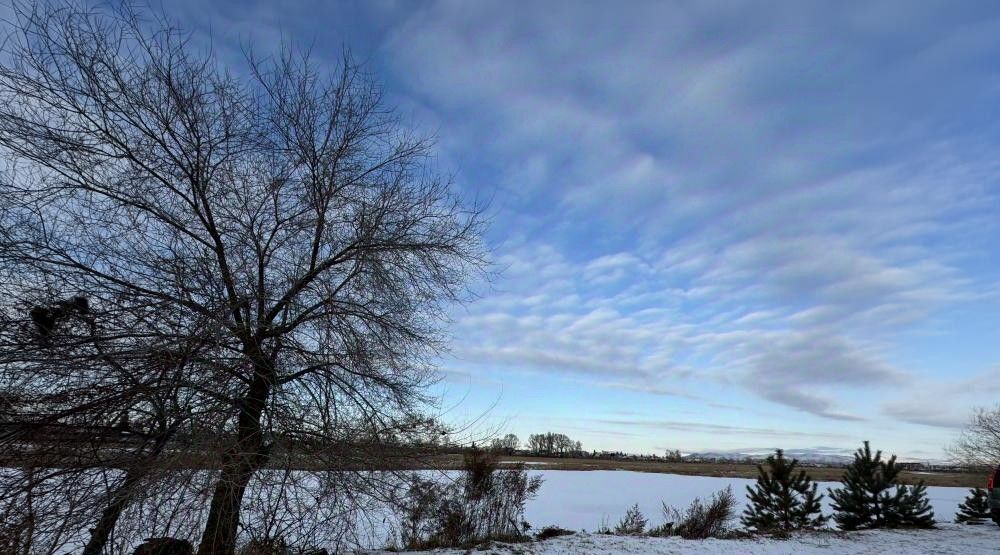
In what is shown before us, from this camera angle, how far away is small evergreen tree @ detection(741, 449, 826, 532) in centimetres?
1327

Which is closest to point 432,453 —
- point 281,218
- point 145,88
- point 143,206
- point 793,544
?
point 281,218

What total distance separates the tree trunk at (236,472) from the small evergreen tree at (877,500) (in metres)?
15.2

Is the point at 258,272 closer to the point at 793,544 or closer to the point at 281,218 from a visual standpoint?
the point at 281,218

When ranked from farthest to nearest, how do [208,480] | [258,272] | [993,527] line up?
[993,527] < [258,272] < [208,480]

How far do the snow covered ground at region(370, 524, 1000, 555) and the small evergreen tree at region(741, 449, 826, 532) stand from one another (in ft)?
5.16

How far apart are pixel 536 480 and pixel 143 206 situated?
9.07 m

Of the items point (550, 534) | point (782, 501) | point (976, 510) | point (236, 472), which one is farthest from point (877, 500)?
point (236, 472)

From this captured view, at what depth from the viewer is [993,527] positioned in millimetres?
13805

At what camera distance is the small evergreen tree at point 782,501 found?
522 inches

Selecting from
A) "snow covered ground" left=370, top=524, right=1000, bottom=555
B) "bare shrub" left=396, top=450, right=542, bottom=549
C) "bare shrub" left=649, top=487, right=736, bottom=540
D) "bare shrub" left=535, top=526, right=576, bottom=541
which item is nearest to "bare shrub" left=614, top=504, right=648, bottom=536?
"bare shrub" left=649, top=487, right=736, bottom=540

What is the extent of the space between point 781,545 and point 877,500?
6287mm

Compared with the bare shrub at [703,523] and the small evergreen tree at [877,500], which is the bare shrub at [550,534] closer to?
the bare shrub at [703,523]

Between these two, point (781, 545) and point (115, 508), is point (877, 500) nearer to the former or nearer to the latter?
point (781, 545)

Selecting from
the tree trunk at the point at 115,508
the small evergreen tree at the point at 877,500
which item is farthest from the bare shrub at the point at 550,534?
the small evergreen tree at the point at 877,500
